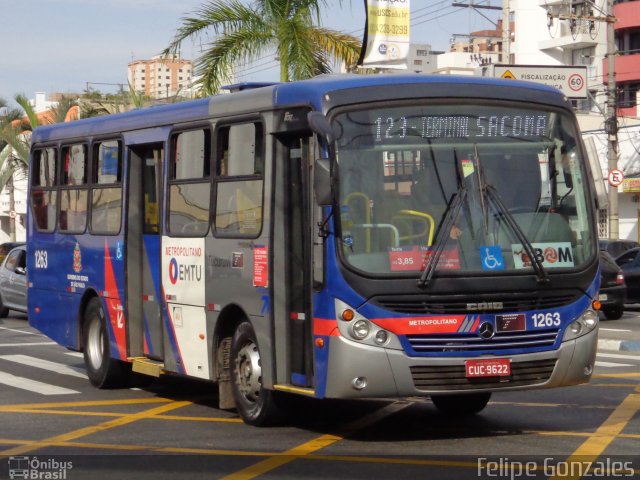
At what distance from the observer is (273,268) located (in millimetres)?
10781

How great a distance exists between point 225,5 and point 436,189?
14.6 meters

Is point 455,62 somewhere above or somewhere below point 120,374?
above

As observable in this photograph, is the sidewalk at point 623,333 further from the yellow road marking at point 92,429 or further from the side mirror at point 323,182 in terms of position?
the side mirror at point 323,182

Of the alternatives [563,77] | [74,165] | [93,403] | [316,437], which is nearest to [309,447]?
[316,437]

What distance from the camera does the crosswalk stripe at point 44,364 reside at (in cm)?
1665

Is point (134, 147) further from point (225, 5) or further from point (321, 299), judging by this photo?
point (225, 5)

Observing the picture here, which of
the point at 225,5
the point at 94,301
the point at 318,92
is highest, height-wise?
the point at 225,5

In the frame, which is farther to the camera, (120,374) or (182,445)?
(120,374)

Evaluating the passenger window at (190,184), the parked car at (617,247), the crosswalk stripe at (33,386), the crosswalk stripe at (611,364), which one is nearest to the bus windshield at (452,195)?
the passenger window at (190,184)

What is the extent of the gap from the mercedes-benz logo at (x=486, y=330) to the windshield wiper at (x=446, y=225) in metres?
0.57

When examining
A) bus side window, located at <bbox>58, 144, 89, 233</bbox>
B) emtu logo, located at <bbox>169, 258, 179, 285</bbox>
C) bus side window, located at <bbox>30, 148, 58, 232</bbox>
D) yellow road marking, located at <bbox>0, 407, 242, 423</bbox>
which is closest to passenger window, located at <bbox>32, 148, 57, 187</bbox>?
bus side window, located at <bbox>30, 148, 58, 232</bbox>

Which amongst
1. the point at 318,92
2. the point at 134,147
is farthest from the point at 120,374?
the point at 318,92

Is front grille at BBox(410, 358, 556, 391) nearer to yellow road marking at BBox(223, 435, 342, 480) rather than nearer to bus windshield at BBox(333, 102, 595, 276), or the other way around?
bus windshield at BBox(333, 102, 595, 276)

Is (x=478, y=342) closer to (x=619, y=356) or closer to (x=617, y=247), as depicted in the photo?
(x=619, y=356)
